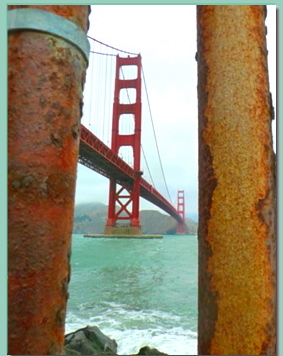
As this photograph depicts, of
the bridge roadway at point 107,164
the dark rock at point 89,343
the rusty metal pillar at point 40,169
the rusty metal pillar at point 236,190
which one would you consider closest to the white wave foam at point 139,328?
the dark rock at point 89,343

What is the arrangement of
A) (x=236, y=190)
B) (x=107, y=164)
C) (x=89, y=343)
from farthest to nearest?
Result: (x=107, y=164), (x=89, y=343), (x=236, y=190)

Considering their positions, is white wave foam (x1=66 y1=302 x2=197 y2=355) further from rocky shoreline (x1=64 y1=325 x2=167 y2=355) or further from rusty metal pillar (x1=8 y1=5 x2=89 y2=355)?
rusty metal pillar (x1=8 y1=5 x2=89 y2=355)

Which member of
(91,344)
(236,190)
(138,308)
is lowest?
(138,308)

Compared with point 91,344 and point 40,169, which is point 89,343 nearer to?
point 91,344

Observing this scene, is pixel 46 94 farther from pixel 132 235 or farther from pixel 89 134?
pixel 132 235

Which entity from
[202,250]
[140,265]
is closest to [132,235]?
[140,265]

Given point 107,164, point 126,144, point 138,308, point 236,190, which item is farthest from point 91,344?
point 126,144

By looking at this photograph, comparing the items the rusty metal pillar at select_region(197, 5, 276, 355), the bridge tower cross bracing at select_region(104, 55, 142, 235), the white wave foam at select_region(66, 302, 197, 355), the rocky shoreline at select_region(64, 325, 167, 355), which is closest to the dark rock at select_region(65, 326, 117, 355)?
the rocky shoreline at select_region(64, 325, 167, 355)
